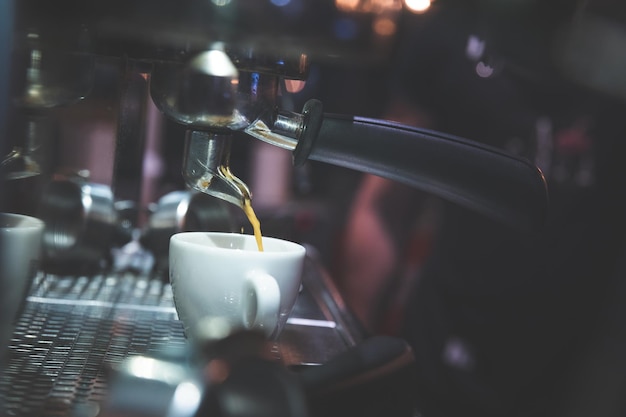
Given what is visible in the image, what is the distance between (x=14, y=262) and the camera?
375 mm

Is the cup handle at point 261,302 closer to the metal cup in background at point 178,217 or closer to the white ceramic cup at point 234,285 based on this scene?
the white ceramic cup at point 234,285

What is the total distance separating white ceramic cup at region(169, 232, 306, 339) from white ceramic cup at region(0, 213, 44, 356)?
0.28ft

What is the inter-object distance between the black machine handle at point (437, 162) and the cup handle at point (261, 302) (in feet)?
0.30

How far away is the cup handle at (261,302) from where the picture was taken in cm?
40

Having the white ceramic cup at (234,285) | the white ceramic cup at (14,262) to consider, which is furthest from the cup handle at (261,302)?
the white ceramic cup at (14,262)

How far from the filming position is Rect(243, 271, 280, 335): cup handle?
402mm

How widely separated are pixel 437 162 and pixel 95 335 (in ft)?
0.82

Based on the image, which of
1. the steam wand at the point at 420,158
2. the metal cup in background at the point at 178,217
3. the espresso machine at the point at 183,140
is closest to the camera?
the espresso machine at the point at 183,140

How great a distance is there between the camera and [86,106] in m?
0.51

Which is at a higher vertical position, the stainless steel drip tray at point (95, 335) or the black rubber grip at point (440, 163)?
the black rubber grip at point (440, 163)

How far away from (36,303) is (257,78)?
23cm

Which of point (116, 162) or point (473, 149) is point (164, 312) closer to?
point (116, 162)

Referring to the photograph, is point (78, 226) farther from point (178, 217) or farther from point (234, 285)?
point (234, 285)

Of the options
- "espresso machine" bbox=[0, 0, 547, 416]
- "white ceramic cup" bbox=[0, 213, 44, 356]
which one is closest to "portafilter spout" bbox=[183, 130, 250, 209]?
"espresso machine" bbox=[0, 0, 547, 416]
